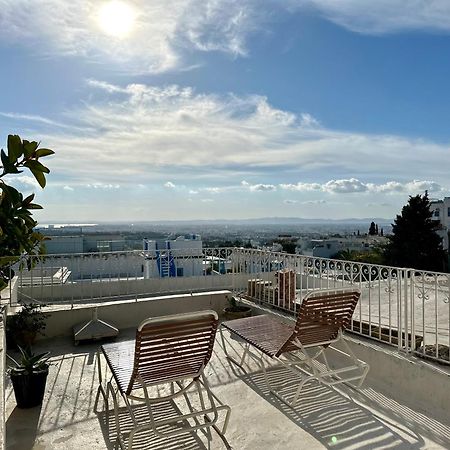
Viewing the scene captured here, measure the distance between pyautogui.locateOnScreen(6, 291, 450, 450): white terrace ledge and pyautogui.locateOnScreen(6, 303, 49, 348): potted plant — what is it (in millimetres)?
944

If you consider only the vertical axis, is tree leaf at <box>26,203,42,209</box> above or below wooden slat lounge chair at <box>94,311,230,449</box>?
above

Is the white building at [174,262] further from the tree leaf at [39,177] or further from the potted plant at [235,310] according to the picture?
the tree leaf at [39,177]

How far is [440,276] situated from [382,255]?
30251mm

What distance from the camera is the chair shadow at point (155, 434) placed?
116 inches

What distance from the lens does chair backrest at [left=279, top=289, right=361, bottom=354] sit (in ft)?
12.1

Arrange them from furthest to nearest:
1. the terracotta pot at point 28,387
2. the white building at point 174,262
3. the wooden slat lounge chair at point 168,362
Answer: the white building at point 174,262
the terracotta pot at point 28,387
the wooden slat lounge chair at point 168,362

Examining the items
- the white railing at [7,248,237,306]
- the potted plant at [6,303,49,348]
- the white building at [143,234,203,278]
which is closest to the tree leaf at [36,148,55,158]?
the potted plant at [6,303,49,348]

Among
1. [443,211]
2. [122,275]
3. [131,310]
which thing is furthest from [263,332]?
[443,211]

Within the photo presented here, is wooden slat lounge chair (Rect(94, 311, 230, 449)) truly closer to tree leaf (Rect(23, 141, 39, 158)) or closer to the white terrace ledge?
the white terrace ledge

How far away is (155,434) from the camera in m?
2.82

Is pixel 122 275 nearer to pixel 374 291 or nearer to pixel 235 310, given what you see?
Answer: pixel 235 310

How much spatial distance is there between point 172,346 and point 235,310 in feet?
11.9

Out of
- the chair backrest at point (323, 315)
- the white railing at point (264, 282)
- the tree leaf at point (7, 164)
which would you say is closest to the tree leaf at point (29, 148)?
the tree leaf at point (7, 164)

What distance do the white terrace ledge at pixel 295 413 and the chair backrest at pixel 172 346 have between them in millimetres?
516
